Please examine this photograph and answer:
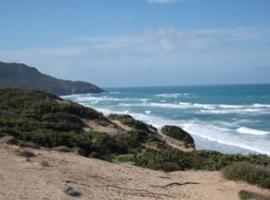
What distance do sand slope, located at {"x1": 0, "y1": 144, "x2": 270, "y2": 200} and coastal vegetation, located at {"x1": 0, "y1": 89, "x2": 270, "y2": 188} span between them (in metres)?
0.94

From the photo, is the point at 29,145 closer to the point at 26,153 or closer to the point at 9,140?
the point at 9,140

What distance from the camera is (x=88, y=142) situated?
19359 mm

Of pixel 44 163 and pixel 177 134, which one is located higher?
pixel 44 163

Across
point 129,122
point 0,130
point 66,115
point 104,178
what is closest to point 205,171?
point 104,178

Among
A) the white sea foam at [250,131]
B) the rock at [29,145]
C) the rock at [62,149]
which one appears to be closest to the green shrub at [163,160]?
the rock at [62,149]

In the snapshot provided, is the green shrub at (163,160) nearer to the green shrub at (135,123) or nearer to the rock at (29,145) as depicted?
the rock at (29,145)

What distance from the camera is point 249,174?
1534 centimetres

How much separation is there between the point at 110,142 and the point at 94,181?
7035 mm

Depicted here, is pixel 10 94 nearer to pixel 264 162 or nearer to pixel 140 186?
pixel 264 162

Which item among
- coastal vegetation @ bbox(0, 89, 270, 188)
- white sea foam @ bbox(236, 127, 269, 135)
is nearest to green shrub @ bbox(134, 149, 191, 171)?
coastal vegetation @ bbox(0, 89, 270, 188)

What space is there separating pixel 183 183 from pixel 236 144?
20803mm

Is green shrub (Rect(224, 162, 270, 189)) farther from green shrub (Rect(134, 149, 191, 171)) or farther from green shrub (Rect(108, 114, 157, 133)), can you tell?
green shrub (Rect(108, 114, 157, 133))

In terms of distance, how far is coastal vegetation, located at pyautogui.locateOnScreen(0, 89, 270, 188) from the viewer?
670 inches

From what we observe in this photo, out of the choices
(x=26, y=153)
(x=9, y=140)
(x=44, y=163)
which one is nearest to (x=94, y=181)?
(x=44, y=163)
